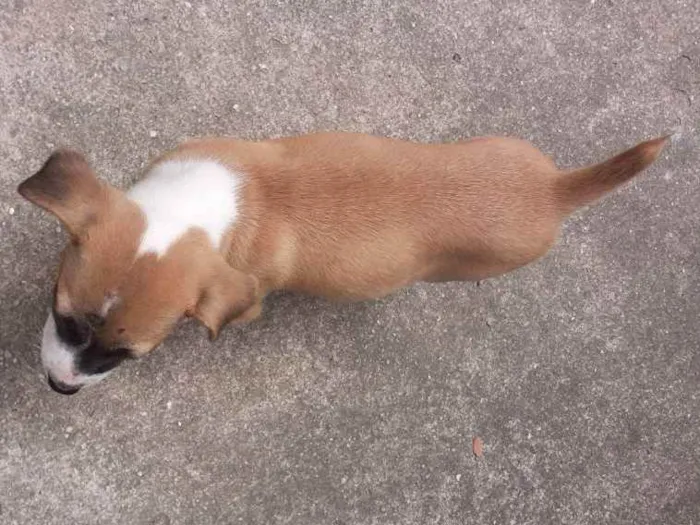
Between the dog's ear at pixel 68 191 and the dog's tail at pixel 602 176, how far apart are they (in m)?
2.07

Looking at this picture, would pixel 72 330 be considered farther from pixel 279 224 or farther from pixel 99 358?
pixel 279 224

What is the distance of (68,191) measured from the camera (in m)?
2.40

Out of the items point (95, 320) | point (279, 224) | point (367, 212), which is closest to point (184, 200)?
point (279, 224)

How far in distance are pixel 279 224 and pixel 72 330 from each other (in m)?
0.97

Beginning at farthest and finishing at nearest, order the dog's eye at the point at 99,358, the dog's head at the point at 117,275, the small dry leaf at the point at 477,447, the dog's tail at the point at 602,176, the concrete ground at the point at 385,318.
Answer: the small dry leaf at the point at 477,447 → the concrete ground at the point at 385,318 → the dog's tail at the point at 602,176 → the dog's eye at the point at 99,358 → the dog's head at the point at 117,275

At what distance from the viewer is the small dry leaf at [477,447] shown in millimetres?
4102

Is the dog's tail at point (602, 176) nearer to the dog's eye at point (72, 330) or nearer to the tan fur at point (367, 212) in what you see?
the tan fur at point (367, 212)

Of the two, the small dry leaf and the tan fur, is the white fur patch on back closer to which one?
the tan fur

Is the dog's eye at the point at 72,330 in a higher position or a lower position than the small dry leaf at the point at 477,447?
higher

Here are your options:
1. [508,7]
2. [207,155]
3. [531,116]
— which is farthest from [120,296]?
[508,7]

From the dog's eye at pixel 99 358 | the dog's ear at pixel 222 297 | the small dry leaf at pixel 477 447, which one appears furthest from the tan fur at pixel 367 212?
the small dry leaf at pixel 477 447

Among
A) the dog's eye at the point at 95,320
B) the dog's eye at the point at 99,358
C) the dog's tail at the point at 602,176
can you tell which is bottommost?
the dog's eye at the point at 99,358

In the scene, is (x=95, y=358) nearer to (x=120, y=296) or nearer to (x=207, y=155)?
(x=120, y=296)

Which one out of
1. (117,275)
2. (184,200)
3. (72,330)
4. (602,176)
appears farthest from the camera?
(602,176)
